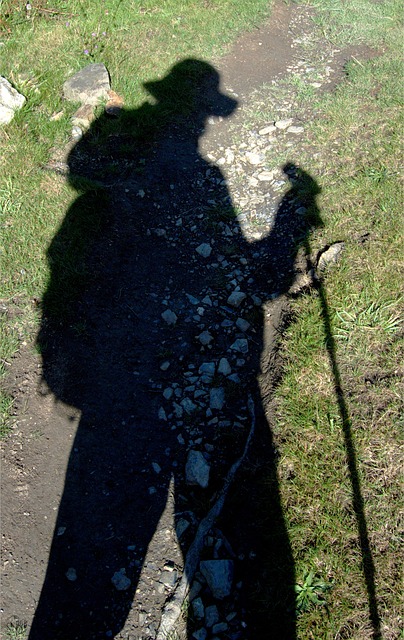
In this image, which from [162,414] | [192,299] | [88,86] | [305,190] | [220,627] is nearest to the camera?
[220,627]

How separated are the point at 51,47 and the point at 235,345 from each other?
487 centimetres

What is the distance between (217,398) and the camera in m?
→ 3.91

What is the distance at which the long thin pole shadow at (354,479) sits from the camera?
2921mm

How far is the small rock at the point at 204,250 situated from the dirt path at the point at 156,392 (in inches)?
1.0

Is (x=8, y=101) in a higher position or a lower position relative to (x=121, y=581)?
higher

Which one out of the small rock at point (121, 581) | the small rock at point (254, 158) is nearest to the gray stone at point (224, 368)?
the small rock at point (121, 581)

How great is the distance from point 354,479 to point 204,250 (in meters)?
2.47

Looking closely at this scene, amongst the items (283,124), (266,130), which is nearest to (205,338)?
(266,130)

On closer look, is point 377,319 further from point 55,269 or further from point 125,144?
point 125,144

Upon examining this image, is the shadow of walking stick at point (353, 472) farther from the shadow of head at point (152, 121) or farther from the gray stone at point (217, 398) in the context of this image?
the shadow of head at point (152, 121)

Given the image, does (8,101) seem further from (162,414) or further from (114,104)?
(162,414)

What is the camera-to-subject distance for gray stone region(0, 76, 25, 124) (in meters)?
5.85

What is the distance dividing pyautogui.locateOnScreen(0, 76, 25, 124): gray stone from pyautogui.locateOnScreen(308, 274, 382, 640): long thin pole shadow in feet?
13.1

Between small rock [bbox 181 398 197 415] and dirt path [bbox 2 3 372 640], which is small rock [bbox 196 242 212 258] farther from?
small rock [bbox 181 398 197 415]
